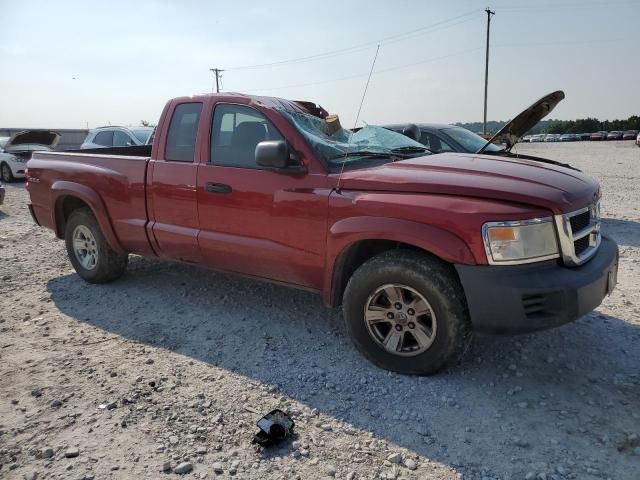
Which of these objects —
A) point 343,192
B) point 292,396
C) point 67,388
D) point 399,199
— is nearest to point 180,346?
point 67,388

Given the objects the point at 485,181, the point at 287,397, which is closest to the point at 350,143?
the point at 485,181

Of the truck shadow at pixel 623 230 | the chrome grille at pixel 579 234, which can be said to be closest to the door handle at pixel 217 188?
the chrome grille at pixel 579 234

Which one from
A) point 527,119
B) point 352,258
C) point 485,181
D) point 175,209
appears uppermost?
point 527,119

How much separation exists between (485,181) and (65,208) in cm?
464

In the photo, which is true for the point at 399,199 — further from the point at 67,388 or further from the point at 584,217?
the point at 67,388

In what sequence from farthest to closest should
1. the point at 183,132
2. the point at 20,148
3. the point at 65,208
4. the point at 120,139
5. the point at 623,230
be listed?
the point at 20,148 < the point at 120,139 < the point at 623,230 < the point at 65,208 < the point at 183,132

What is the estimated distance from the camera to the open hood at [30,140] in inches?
599

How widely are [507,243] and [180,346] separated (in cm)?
257

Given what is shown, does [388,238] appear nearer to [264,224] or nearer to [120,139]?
[264,224]

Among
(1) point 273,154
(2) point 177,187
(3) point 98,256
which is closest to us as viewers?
(1) point 273,154

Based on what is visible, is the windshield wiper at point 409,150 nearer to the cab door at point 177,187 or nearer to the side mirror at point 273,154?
the side mirror at point 273,154

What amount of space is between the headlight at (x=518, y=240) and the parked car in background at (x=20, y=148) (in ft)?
51.0

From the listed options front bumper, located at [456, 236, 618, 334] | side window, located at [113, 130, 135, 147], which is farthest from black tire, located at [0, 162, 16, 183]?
front bumper, located at [456, 236, 618, 334]

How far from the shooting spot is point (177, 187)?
4.36m
